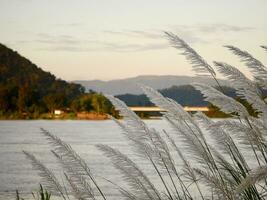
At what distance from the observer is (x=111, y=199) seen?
1916cm

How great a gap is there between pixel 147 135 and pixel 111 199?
15686 mm

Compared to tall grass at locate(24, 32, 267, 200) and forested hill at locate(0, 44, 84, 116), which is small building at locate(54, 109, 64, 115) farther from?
tall grass at locate(24, 32, 267, 200)

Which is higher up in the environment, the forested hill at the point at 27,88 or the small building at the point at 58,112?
the forested hill at the point at 27,88

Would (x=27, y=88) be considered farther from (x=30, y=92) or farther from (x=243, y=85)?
(x=243, y=85)

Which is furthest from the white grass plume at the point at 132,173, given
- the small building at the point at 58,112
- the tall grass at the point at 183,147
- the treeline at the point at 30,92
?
the small building at the point at 58,112

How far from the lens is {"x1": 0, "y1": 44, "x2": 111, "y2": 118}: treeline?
143m

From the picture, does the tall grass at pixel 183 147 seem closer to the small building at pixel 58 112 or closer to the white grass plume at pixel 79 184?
the white grass plume at pixel 79 184

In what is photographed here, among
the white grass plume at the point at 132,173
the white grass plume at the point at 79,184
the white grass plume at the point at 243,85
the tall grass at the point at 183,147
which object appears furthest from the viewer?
the white grass plume at the point at 79,184

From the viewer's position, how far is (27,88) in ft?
471

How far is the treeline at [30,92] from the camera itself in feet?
469

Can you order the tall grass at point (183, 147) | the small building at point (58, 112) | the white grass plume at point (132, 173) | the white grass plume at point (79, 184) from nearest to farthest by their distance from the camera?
1. the tall grass at point (183, 147)
2. the white grass plume at point (132, 173)
3. the white grass plume at point (79, 184)
4. the small building at point (58, 112)

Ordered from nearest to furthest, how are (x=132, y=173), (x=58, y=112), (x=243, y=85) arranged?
(x=243, y=85)
(x=132, y=173)
(x=58, y=112)

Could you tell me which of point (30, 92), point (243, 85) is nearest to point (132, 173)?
point (243, 85)

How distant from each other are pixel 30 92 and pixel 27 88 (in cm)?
114
